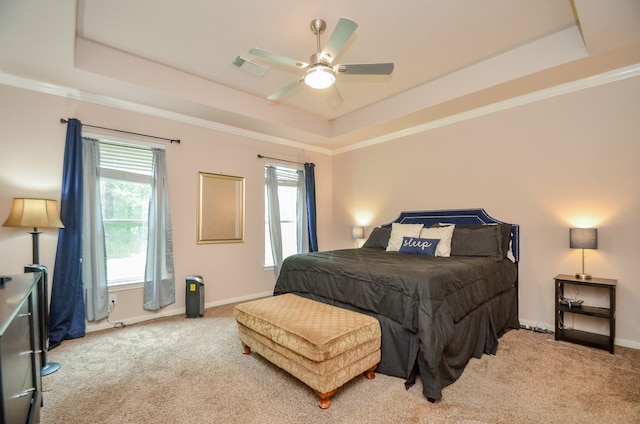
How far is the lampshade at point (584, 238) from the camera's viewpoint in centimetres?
285

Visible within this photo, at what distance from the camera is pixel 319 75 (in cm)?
240

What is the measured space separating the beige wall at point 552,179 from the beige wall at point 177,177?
8.26 ft

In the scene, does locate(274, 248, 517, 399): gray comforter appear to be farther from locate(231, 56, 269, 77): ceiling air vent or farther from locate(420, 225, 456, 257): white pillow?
locate(231, 56, 269, 77): ceiling air vent

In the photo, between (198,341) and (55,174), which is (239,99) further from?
(198,341)

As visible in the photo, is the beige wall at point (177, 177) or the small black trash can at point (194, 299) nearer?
the beige wall at point (177, 177)

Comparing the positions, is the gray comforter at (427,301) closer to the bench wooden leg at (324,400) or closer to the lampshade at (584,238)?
the bench wooden leg at (324,400)

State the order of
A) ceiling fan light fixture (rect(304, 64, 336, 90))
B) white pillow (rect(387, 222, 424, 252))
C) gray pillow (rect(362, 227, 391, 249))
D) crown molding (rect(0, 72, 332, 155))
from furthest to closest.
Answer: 1. gray pillow (rect(362, 227, 391, 249))
2. white pillow (rect(387, 222, 424, 252))
3. crown molding (rect(0, 72, 332, 155))
4. ceiling fan light fixture (rect(304, 64, 336, 90))

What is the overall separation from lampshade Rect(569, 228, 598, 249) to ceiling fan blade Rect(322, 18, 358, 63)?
2.86 meters

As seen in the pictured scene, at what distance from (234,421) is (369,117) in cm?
404

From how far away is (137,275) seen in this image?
3.76m

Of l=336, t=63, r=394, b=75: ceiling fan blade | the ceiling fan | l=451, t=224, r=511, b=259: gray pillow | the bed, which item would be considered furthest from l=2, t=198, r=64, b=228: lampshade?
l=451, t=224, r=511, b=259: gray pillow

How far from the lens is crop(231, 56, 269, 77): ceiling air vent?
3.21 meters

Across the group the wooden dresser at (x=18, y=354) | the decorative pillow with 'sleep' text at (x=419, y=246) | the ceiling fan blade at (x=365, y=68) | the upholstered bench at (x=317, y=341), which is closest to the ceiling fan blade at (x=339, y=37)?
the ceiling fan blade at (x=365, y=68)

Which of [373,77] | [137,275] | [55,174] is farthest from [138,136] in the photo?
[373,77]
